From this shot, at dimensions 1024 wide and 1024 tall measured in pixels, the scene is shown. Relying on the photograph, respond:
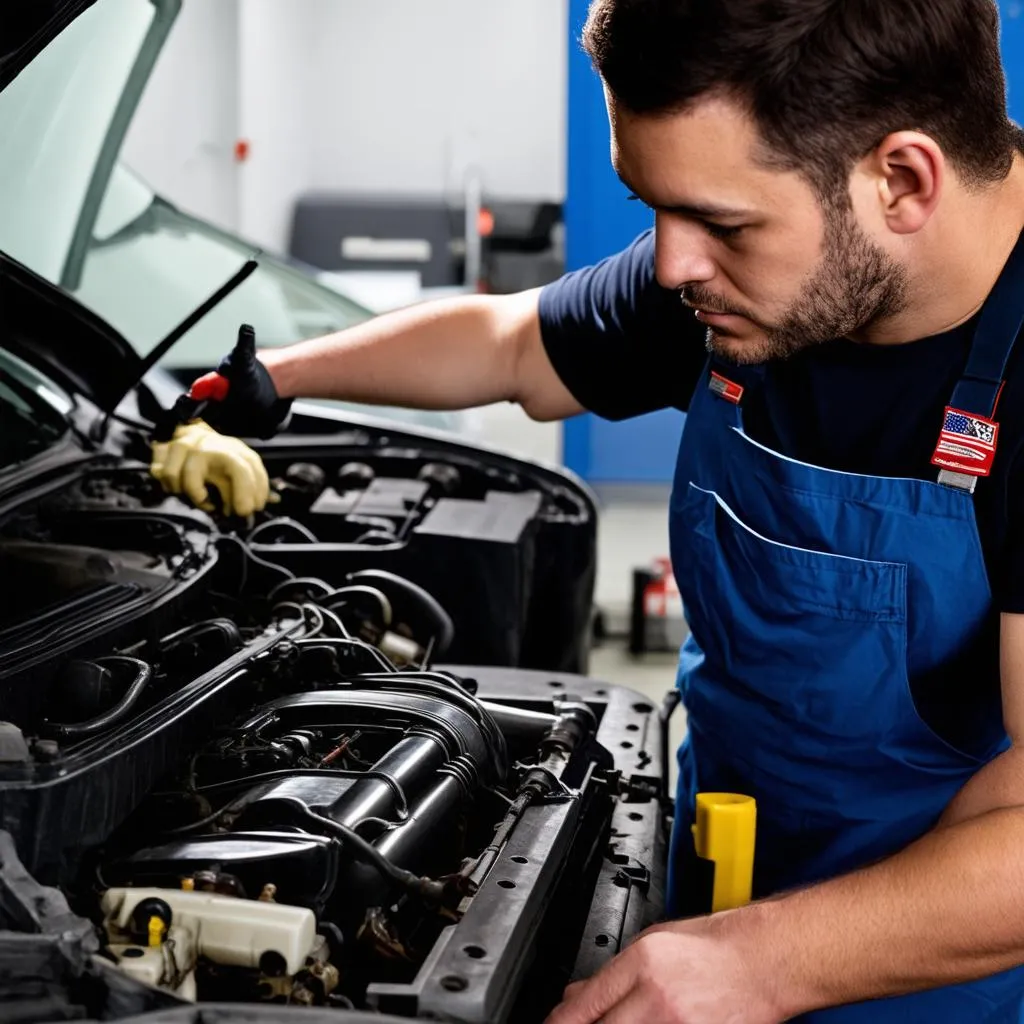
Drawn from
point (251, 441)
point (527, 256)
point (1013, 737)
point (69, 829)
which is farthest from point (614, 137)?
point (527, 256)

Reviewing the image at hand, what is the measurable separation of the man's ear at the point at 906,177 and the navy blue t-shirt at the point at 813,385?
15 cm

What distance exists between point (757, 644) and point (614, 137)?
1.64ft

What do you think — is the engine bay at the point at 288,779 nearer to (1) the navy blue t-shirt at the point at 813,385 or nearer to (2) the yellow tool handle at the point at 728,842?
(2) the yellow tool handle at the point at 728,842

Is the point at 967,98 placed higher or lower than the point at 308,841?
higher

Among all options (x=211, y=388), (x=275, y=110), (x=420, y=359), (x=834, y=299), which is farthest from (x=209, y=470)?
(x=275, y=110)

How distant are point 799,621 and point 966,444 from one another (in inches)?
8.8

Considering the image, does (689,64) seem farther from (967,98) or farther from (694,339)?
(694,339)

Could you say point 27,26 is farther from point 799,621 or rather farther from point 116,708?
point 799,621

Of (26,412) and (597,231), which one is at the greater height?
(597,231)

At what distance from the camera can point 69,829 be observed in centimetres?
111

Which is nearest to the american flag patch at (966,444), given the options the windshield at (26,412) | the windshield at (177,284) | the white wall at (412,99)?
the windshield at (26,412)

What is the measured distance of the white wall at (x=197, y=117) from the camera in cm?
581

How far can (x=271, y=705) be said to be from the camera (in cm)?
141

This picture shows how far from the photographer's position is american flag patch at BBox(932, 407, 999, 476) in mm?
1235
